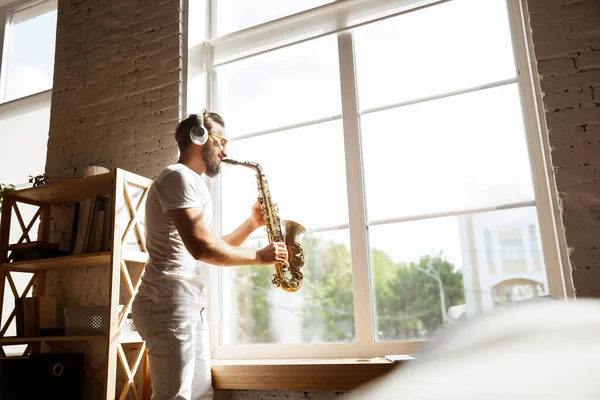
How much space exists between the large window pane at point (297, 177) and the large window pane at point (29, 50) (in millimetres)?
2137

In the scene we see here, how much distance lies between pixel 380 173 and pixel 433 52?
730 mm

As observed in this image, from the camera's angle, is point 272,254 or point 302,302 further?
point 302,302

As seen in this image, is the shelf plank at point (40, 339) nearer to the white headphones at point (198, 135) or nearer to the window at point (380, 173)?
the window at point (380, 173)

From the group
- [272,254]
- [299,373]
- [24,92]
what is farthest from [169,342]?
[24,92]

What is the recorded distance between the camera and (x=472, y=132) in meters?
2.66

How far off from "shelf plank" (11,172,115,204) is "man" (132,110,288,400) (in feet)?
2.36

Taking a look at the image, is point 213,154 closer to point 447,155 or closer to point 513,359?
point 447,155

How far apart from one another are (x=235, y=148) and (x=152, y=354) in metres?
1.53

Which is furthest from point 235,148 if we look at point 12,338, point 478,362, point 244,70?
point 478,362

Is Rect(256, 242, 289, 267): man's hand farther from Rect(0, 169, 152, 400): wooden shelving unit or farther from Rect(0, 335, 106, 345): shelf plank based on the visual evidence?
Rect(0, 335, 106, 345): shelf plank

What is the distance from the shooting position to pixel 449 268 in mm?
2539

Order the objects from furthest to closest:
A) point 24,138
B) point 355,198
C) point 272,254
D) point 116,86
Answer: point 24,138 < point 116,86 < point 355,198 < point 272,254

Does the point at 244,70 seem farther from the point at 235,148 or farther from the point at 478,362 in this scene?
the point at 478,362

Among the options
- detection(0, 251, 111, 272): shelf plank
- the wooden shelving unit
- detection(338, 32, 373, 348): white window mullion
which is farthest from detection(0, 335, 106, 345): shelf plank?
detection(338, 32, 373, 348): white window mullion
